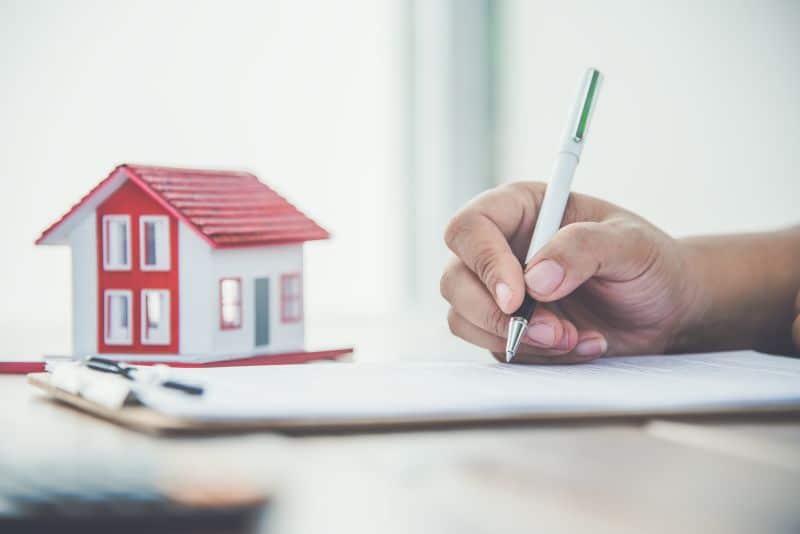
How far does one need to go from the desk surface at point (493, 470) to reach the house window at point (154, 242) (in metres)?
0.30

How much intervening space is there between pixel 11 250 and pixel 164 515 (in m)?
1.49

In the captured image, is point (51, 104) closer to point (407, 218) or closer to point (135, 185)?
point (407, 218)

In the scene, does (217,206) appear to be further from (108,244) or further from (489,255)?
(489,255)

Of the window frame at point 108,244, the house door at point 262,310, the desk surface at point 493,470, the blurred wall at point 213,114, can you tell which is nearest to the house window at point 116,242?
the window frame at point 108,244

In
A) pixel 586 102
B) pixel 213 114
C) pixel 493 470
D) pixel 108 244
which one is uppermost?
pixel 213 114

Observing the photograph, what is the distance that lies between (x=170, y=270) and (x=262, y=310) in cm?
9

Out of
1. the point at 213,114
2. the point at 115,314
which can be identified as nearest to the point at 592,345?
the point at 115,314

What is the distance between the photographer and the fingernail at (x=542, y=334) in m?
0.73

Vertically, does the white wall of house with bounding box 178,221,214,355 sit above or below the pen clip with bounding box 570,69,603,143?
below

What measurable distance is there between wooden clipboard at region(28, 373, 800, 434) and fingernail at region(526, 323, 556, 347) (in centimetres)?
19

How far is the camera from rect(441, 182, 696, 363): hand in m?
0.72

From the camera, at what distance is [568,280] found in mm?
715

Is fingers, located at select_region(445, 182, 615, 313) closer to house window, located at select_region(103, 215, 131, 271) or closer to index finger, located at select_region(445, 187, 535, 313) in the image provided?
index finger, located at select_region(445, 187, 535, 313)

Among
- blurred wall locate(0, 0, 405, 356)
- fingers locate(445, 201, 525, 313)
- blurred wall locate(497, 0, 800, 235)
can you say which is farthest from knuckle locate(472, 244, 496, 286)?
blurred wall locate(0, 0, 405, 356)
